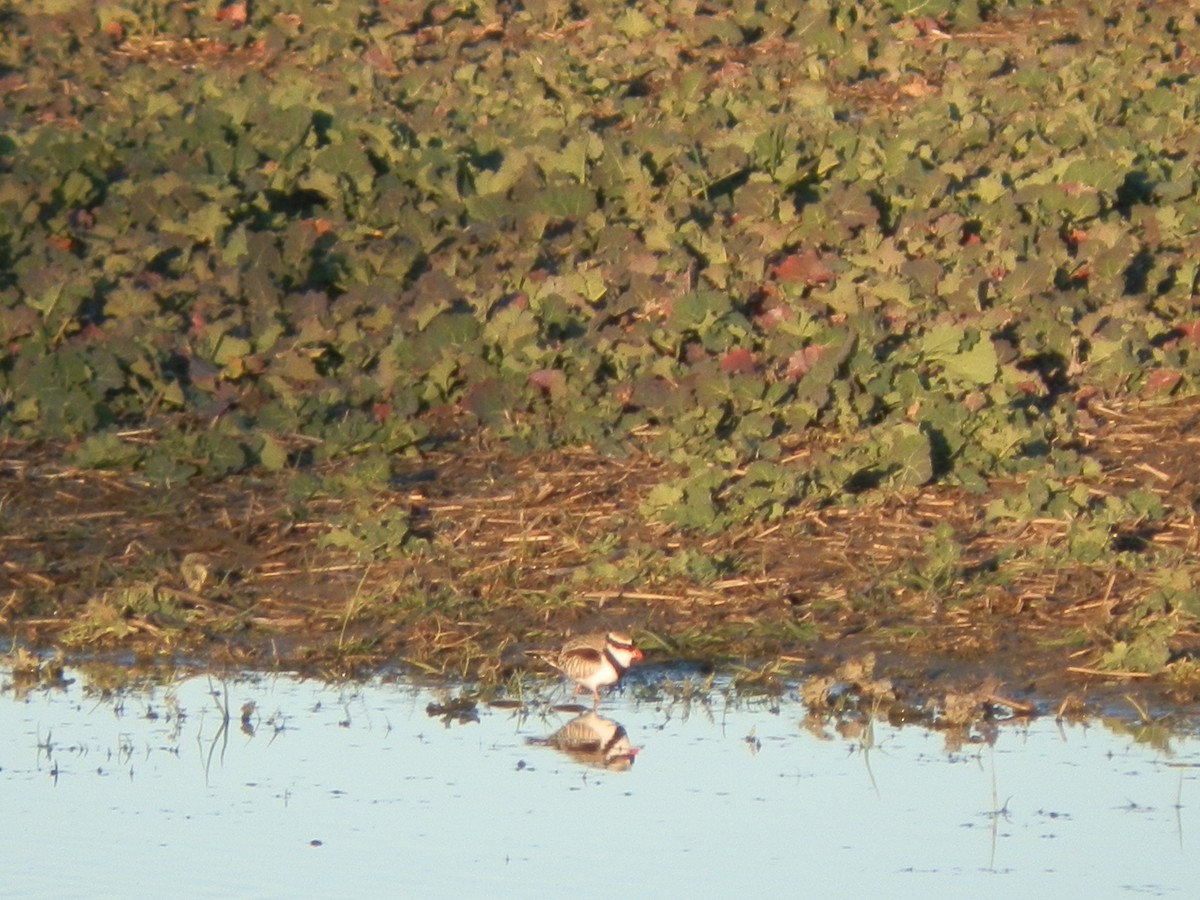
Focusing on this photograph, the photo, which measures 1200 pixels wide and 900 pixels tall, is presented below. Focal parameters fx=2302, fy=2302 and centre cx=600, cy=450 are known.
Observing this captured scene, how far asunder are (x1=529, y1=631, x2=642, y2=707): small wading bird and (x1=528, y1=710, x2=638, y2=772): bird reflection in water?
0.10 metres

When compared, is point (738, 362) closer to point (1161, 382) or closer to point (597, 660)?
point (1161, 382)

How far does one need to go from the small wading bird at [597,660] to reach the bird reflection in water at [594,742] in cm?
10

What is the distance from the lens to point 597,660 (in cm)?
618

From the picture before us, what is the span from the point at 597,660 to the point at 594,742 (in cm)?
27

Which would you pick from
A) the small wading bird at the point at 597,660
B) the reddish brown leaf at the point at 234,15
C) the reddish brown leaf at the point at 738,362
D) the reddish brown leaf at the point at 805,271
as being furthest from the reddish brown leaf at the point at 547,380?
the reddish brown leaf at the point at 234,15

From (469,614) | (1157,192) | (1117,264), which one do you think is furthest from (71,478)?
(1157,192)

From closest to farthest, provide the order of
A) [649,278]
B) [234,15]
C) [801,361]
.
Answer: [801,361], [649,278], [234,15]

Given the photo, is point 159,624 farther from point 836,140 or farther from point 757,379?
point 836,140

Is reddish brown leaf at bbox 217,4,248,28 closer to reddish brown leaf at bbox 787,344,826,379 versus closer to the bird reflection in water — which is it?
reddish brown leaf at bbox 787,344,826,379

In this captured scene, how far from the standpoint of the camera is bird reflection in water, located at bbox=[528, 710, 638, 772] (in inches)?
229

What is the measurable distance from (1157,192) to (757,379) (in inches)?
106

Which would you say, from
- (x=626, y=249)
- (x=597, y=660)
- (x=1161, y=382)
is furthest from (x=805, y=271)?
(x=597, y=660)

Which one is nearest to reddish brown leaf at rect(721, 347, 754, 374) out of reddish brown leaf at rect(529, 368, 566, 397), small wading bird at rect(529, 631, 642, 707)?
reddish brown leaf at rect(529, 368, 566, 397)

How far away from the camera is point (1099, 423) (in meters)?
8.49
